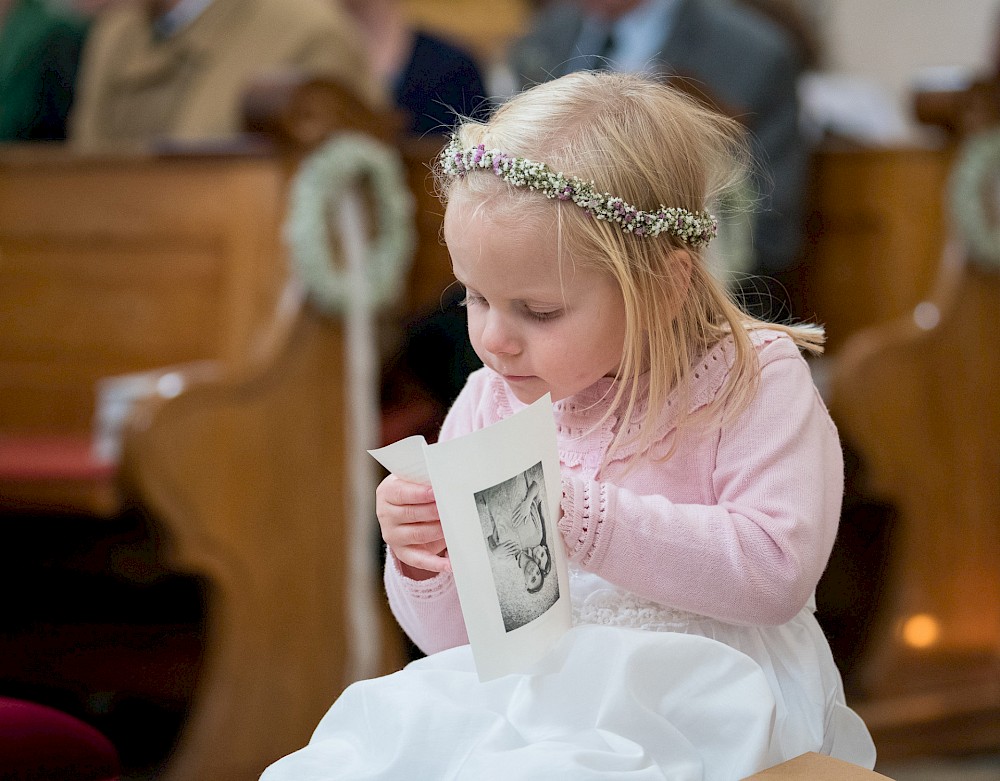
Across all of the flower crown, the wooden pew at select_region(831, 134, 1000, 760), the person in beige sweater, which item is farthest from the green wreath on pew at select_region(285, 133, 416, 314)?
the flower crown

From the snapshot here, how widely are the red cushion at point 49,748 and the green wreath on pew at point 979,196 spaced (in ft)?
7.17

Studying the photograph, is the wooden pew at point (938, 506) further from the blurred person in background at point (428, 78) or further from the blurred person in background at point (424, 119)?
the blurred person in background at point (428, 78)

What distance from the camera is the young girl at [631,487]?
990 millimetres

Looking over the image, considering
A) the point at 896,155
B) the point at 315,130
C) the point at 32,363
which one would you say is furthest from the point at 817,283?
the point at 32,363

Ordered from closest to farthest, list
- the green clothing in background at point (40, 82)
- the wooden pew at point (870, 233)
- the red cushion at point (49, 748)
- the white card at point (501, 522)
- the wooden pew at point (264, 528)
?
the white card at point (501, 522)
the red cushion at point (49, 748)
the wooden pew at point (264, 528)
the wooden pew at point (870, 233)
the green clothing in background at point (40, 82)

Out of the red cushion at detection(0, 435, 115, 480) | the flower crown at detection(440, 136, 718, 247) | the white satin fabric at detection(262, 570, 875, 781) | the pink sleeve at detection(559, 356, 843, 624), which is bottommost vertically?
the red cushion at detection(0, 435, 115, 480)

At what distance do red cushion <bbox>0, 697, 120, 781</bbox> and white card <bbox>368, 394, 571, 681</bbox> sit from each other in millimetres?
480

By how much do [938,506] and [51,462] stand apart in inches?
73.6

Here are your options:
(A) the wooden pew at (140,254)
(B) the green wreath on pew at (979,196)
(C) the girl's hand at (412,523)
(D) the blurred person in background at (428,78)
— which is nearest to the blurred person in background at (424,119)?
(D) the blurred person in background at (428,78)

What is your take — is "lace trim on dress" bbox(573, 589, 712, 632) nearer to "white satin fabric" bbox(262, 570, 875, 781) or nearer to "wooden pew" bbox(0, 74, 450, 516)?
"white satin fabric" bbox(262, 570, 875, 781)

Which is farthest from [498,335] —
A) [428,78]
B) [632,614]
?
[428,78]

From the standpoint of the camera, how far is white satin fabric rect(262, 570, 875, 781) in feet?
3.14

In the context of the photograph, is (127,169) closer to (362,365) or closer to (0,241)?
(0,241)

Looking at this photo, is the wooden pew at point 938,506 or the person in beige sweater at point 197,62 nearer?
the wooden pew at point 938,506
